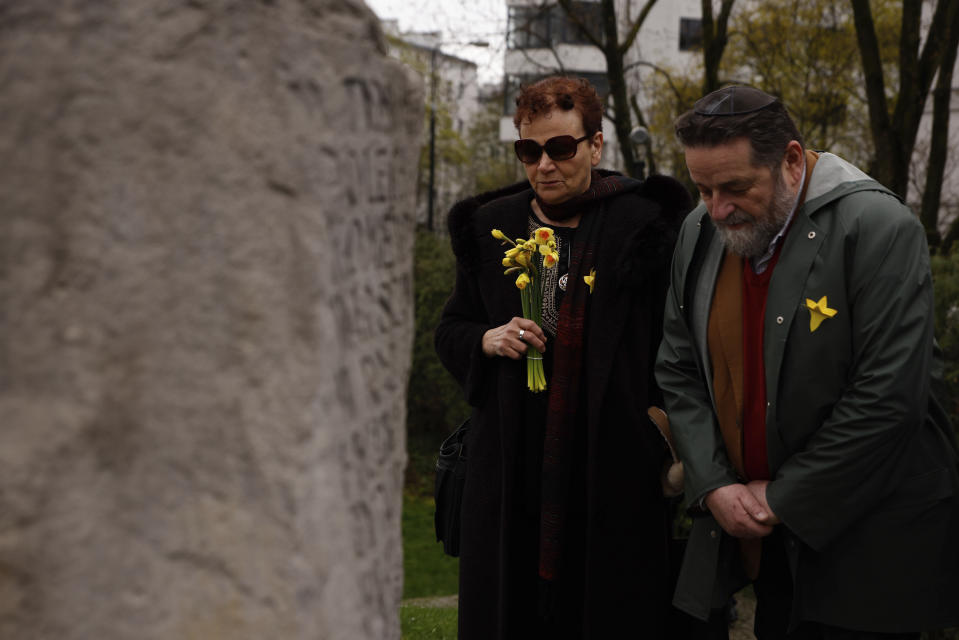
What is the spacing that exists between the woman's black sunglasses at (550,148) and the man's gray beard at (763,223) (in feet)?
2.35

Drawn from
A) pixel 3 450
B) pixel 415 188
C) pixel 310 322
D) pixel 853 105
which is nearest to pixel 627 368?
pixel 415 188

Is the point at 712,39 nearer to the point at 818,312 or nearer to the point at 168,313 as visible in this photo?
the point at 818,312

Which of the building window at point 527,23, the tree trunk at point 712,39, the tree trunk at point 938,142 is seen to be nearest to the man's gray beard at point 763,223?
the tree trunk at point 938,142

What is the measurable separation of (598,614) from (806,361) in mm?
1079

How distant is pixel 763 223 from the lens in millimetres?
2643

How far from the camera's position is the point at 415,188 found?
1.76 metres

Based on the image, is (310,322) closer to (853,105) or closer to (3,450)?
(3,450)

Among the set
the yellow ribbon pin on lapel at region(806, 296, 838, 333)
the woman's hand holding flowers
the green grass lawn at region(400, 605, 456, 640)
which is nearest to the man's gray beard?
the yellow ribbon pin on lapel at region(806, 296, 838, 333)

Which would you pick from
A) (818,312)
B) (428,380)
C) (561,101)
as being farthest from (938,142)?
(818,312)

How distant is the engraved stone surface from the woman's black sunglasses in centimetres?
183

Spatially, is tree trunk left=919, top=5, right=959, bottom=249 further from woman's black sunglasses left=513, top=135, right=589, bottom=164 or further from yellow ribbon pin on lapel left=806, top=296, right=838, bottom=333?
yellow ribbon pin on lapel left=806, top=296, right=838, bottom=333

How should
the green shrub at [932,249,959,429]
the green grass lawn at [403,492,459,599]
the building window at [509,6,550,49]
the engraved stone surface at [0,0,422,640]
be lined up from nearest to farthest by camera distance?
the engraved stone surface at [0,0,422,640] → the green shrub at [932,249,959,429] → the green grass lawn at [403,492,459,599] → the building window at [509,6,550,49]

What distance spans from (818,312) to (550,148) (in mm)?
1089

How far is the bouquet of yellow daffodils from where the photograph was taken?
121 inches
